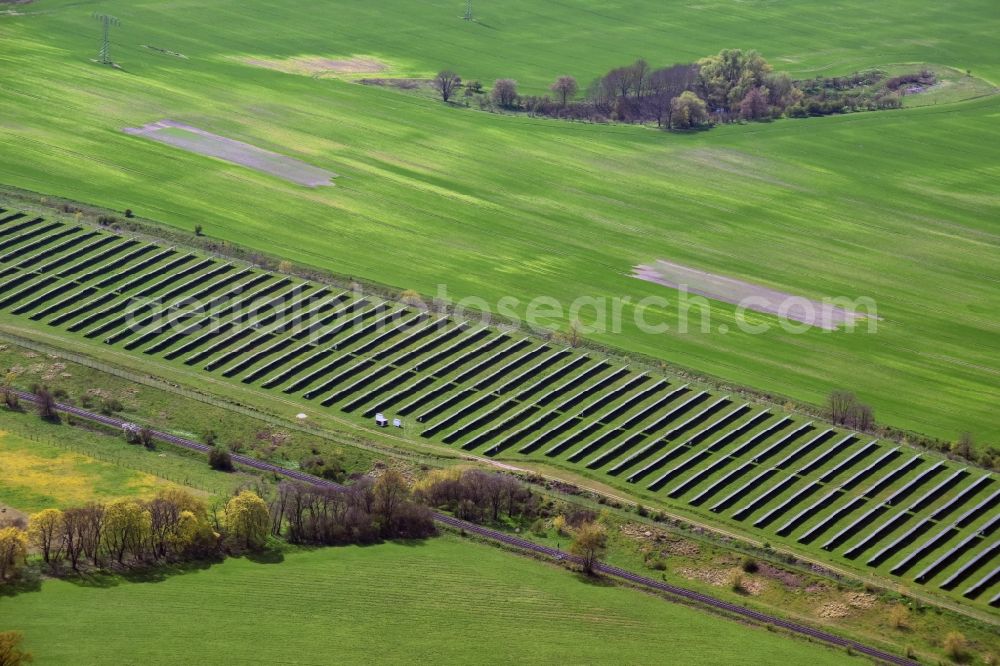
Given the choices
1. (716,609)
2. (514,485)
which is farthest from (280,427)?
(716,609)

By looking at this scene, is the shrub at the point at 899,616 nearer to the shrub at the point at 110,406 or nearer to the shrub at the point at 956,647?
the shrub at the point at 956,647

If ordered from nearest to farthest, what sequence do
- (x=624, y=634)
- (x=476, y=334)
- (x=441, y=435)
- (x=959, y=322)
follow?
(x=624, y=634)
(x=441, y=435)
(x=476, y=334)
(x=959, y=322)

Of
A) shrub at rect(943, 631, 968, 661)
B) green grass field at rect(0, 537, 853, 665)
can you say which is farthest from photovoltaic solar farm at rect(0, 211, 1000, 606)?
green grass field at rect(0, 537, 853, 665)

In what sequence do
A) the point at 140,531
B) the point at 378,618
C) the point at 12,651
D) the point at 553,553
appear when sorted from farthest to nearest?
the point at 553,553, the point at 140,531, the point at 378,618, the point at 12,651

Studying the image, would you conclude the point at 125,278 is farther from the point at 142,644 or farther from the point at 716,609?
the point at 716,609

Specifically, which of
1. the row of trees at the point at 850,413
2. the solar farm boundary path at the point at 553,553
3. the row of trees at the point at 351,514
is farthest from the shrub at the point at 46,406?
the row of trees at the point at 850,413

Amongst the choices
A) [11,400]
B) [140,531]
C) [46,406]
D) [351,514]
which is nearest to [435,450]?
[351,514]

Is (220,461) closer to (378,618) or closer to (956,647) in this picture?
(378,618)
